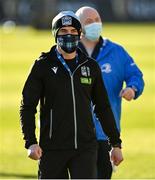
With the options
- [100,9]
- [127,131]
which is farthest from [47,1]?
[127,131]

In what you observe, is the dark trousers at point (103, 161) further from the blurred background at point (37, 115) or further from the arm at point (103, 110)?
the arm at point (103, 110)

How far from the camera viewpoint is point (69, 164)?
324 inches

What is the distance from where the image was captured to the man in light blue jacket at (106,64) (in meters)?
10.2

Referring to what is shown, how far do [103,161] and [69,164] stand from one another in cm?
194

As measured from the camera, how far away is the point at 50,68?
8.21 metres

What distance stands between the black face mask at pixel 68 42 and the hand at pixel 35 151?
36.9 inches

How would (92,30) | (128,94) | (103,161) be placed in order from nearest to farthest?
(128,94), (103,161), (92,30)

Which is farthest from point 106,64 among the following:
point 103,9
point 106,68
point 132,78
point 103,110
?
point 103,9

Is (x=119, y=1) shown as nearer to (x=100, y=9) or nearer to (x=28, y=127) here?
(x=100, y=9)

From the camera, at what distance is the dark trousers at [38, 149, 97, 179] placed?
320 inches

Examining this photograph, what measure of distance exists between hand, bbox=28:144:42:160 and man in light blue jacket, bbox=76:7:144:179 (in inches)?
87.8

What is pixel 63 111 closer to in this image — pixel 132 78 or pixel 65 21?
pixel 65 21

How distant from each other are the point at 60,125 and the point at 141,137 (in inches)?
424

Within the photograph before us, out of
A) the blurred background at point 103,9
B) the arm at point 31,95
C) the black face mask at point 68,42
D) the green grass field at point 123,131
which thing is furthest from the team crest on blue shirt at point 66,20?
the blurred background at point 103,9
